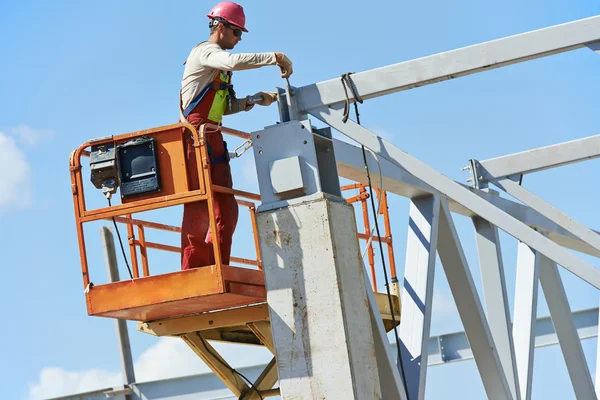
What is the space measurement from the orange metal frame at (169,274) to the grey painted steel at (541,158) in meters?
4.54

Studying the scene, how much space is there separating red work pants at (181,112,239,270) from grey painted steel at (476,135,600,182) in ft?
14.8

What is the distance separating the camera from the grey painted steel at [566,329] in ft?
42.6

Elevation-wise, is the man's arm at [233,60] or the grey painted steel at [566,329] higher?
the man's arm at [233,60]

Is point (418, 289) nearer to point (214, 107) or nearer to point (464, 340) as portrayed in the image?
point (214, 107)

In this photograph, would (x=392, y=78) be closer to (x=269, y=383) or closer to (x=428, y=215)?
(x=428, y=215)

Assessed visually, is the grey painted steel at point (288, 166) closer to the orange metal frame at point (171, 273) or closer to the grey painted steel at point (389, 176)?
the orange metal frame at point (171, 273)

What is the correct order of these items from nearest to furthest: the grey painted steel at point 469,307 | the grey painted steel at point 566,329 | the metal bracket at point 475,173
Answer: the grey painted steel at point 469,307 → the metal bracket at point 475,173 → the grey painted steel at point 566,329

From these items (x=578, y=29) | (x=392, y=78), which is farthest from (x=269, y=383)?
(x=578, y=29)

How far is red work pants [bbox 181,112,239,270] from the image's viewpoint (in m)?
8.30

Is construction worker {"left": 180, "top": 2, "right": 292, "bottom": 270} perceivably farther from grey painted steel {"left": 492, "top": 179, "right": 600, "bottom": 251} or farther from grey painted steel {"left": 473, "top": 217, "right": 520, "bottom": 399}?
grey painted steel {"left": 492, "top": 179, "right": 600, "bottom": 251}

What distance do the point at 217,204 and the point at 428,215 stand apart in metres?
2.32

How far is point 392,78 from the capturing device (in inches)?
317

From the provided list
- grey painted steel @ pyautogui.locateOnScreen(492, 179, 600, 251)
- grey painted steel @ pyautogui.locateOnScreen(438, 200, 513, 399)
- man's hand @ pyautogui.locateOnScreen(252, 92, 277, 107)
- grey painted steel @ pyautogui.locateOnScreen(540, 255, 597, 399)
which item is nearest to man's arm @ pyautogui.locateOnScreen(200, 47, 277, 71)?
man's hand @ pyautogui.locateOnScreen(252, 92, 277, 107)

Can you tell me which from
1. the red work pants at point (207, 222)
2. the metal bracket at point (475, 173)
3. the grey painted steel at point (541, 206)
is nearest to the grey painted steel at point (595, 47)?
the red work pants at point (207, 222)
